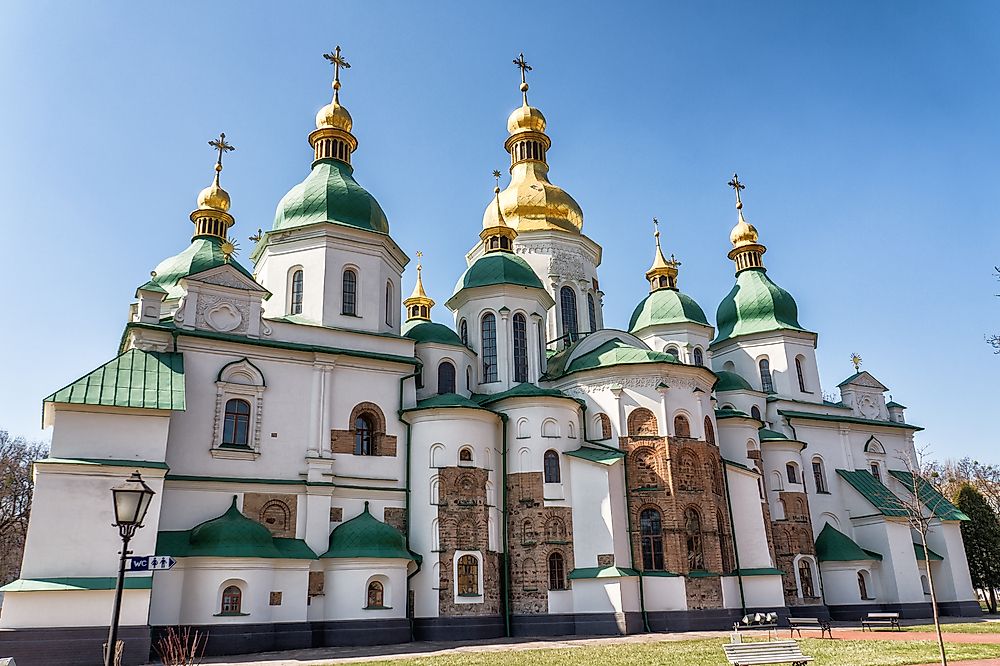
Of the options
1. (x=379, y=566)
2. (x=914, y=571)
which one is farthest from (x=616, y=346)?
(x=914, y=571)

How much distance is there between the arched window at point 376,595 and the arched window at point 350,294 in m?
8.97

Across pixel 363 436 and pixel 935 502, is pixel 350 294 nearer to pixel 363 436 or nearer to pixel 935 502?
pixel 363 436

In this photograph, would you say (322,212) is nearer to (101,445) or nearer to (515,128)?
(101,445)

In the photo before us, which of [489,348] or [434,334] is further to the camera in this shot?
[489,348]

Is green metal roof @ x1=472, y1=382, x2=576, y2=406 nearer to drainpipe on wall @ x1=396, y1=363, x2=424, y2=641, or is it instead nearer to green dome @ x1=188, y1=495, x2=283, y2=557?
drainpipe on wall @ x1=396, y1=363, x2=424, y2=641

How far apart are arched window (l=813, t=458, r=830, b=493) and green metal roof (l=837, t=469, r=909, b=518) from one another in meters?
0.74

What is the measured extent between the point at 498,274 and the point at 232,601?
15.6 meters

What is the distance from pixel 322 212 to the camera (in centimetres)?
2650

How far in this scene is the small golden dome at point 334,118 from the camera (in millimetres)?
29359

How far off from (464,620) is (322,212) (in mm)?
14265

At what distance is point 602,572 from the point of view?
23.6 metres

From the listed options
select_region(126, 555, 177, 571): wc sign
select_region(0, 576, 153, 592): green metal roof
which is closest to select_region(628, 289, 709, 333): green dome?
select_region(0, 576, 153, 592): green metal roof

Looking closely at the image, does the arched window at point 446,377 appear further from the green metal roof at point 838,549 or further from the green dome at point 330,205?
the green metal roof at point 838,549

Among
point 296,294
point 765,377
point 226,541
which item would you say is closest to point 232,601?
point 226,541
